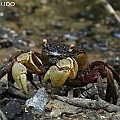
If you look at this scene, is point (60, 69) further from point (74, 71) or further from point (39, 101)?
point (39, 101)

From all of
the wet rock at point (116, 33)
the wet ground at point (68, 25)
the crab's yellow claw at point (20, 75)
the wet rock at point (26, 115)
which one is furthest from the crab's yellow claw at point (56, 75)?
the wet rock at point (116, 33)

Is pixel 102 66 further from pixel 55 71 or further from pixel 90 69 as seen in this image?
pixel 55 71

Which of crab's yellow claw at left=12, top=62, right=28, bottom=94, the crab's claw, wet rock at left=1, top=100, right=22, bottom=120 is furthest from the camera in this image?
crab's yellow claw at left=12, top=62, right=28, bottom=94

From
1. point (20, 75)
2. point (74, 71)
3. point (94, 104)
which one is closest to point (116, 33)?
point (74, 71)

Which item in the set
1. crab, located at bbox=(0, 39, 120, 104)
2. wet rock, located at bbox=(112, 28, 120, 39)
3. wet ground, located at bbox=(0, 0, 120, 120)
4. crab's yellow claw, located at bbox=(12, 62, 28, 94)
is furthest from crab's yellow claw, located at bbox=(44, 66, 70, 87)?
wet rock, located at bbox=(112, 28, 120, 39)

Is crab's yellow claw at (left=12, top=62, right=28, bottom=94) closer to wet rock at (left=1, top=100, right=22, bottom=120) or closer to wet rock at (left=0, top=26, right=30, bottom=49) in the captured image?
wet rock at (left=1, top=100, right=22, bottom=120)

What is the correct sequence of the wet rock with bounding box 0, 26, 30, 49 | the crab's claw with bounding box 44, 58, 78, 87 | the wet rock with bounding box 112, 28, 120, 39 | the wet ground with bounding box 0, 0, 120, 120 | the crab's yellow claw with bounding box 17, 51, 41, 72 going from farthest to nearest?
1. the wet rock with bounding box 112, 28, 120, 39
2. the wet ground with bounding box 0, 0, 120, 120
3. the wet rock with bounding box 0, 26, 30, 49
4. the crab's yellow claw with bounding box 17, 51, 41, 72
5. the crab's claw with bounding box 44, 58, 78, 87

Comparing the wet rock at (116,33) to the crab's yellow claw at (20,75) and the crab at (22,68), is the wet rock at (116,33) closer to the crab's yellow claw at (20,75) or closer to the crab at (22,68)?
the crab at (22,68)
